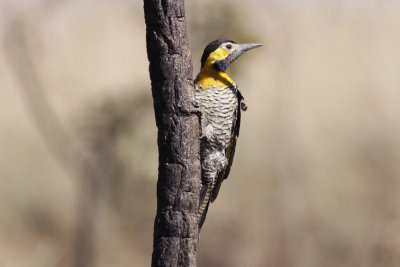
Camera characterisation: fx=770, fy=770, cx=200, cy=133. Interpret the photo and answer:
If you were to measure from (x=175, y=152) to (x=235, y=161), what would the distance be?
7.92 m

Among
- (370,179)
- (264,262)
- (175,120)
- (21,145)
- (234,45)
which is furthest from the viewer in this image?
(21,145)

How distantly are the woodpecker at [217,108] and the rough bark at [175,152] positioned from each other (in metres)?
1.16

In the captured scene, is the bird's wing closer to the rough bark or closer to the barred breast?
the barred breast

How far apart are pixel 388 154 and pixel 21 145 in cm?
610

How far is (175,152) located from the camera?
470 cm

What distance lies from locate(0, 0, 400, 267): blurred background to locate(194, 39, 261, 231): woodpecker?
3117mm

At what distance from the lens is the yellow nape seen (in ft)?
19.9

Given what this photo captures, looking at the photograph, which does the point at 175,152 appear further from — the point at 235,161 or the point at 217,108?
the point at 235,161

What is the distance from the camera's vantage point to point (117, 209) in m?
11.6

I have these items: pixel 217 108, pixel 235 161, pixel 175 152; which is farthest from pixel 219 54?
pixel 235 161

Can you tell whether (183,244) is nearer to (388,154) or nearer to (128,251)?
(128,251)

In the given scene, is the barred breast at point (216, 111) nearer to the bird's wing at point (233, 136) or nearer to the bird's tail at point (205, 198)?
the bird's wing at point (233, 136)

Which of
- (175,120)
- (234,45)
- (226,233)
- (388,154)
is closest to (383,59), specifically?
(388,154)

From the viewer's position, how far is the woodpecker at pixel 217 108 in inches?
237
